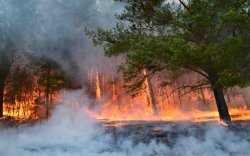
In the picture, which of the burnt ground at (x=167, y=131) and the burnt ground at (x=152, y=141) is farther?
the burnt ground at (x=167, y=131)

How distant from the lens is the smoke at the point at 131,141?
9.24 metres

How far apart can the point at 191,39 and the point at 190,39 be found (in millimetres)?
49

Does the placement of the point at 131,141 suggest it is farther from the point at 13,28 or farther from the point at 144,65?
the point at 13,28

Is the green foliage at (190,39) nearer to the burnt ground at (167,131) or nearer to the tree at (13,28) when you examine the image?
the burnt ground at (167,131)

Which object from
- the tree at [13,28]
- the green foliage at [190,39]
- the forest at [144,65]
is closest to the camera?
the forest at [144,65]

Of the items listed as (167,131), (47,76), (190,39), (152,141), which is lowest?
(152,141)

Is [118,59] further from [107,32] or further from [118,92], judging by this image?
[107,32]

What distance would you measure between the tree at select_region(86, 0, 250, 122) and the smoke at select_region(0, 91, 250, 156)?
1836mm

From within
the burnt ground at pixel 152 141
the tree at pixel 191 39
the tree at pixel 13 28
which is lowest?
the burnt ground at pixel 152 141

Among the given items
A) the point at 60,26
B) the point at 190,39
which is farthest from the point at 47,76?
the point at 190,39

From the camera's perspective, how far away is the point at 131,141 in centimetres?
1020

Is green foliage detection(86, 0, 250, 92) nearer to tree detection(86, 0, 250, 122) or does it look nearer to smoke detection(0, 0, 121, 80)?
tree detection(86, 0, 250, 122)

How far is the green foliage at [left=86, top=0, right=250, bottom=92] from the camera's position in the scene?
399 inches

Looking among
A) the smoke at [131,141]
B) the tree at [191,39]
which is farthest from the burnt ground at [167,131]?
the tree at [191,39]
